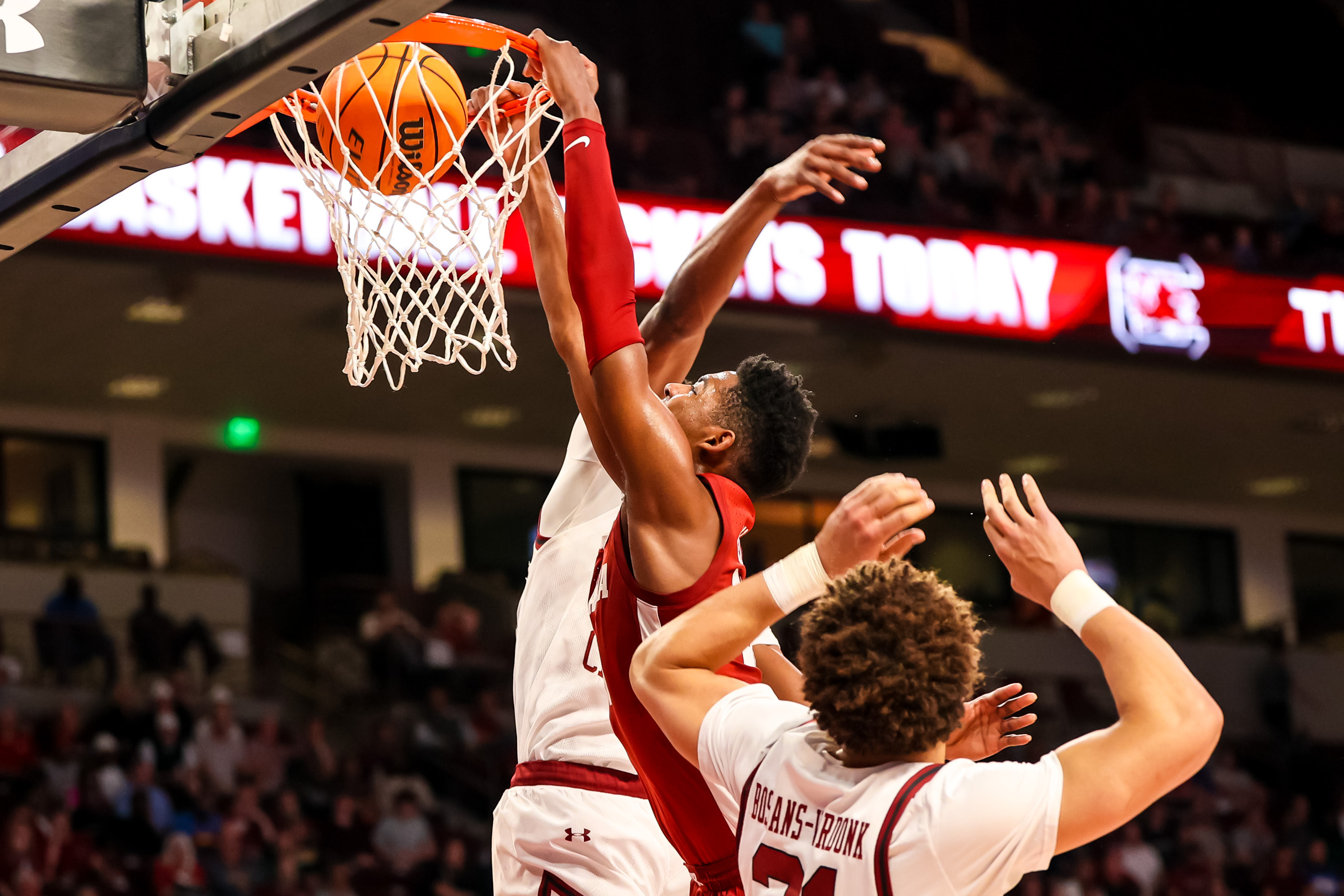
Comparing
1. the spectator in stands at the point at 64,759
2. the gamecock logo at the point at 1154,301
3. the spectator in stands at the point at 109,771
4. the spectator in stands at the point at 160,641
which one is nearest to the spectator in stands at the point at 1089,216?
the gamecock logo at the point at 1154,301

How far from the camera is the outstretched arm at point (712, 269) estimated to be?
3869 mm

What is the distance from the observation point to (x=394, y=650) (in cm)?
1320

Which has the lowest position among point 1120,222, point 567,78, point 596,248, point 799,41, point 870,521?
point 870,521

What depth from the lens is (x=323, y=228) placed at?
41.1ft

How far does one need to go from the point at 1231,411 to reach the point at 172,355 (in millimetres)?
10022

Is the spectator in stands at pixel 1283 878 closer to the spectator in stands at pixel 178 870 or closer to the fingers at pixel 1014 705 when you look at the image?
the spectator in stands at pixel 178 870

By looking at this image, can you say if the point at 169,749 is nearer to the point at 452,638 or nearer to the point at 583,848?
the point at 452,638

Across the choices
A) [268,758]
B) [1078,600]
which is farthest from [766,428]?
[268,758]

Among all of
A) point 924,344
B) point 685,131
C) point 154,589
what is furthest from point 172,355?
A: point 924,344

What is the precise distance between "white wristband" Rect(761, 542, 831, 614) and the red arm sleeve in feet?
2.14

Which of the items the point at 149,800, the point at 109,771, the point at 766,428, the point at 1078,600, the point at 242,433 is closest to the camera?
the point at 1078,600

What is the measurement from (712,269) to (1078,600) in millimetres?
1693

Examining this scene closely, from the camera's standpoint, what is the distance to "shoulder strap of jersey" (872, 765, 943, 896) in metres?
2.49

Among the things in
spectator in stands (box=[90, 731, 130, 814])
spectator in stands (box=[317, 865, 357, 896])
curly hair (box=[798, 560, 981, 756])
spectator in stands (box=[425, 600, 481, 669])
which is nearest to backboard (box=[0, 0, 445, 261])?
curly hair (box=[798, 560, 981, 756])
